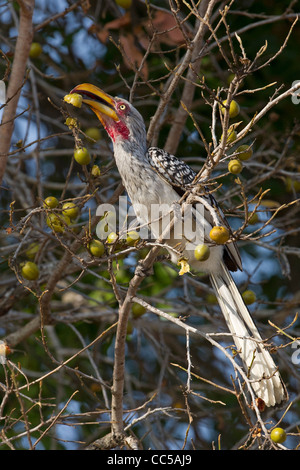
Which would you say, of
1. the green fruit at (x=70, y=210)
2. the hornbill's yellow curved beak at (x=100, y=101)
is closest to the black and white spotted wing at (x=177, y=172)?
the hornbill's yellow curved beak at (x=100, y=101)

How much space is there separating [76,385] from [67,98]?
1.87 metres

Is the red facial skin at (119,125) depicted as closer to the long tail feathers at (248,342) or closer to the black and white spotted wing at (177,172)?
the black and white spotted wing at (177,172)

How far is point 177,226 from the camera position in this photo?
3018mm

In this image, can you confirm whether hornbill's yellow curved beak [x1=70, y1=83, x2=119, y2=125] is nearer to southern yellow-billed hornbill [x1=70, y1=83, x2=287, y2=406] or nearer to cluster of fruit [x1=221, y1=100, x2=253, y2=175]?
southern yellow-billed hornbill [x1=70, y1=83, x2=287, y2=406]

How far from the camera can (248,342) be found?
8.93 ft

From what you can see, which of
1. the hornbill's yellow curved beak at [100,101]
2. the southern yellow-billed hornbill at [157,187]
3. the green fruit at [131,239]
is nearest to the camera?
the green fruit at [131,239]

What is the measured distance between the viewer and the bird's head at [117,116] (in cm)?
323

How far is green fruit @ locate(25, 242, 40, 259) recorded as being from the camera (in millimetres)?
3314

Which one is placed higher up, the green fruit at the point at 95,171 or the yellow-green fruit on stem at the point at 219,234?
the green fruit at the point at 95,171

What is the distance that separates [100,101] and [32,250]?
85cm

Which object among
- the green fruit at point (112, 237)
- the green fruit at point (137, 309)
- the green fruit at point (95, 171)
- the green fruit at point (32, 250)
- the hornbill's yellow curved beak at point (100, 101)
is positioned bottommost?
the green fruit at point (137, 309)

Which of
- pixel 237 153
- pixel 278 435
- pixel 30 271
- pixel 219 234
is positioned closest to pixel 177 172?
A: pixel 30 271

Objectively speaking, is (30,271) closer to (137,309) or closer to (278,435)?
(137,309)

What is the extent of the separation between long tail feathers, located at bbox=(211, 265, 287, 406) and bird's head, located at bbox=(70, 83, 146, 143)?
0.83 m
